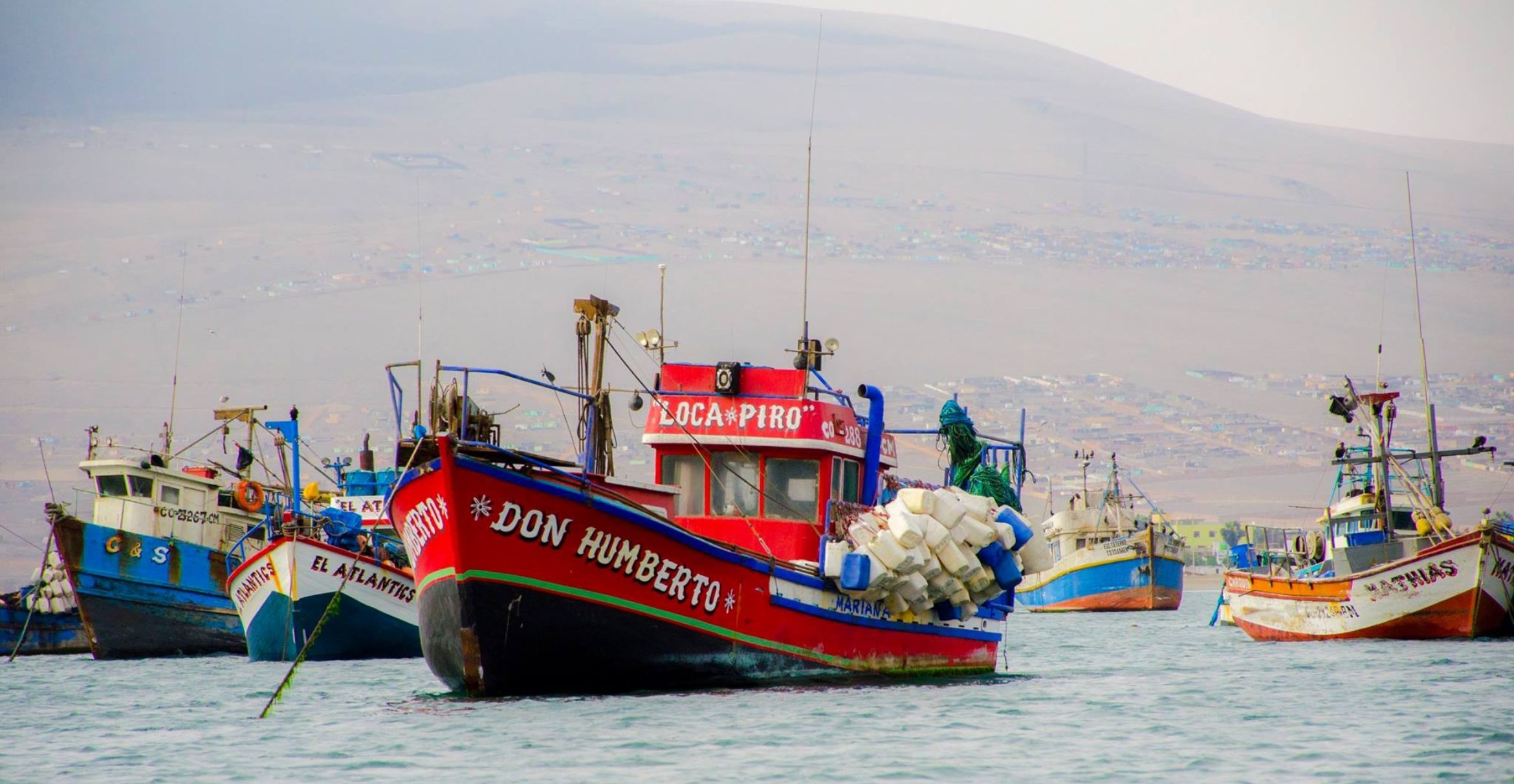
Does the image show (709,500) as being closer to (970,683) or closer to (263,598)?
(970,683)

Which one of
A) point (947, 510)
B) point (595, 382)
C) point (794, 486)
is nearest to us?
point (947, 510)

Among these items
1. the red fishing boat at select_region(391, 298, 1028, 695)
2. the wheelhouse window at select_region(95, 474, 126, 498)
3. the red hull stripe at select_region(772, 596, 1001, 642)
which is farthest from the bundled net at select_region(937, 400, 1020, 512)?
the wheelhouse window at select_region(95, 474, 126, 498)

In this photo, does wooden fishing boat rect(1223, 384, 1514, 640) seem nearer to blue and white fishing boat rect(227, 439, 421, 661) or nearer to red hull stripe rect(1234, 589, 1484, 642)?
red hull stripe rect(1234, 589, 1484, 642)

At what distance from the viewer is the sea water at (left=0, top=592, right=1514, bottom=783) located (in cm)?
1764

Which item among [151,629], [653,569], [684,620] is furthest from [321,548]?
[653,569]

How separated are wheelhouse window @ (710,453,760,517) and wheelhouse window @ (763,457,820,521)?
0.77ft

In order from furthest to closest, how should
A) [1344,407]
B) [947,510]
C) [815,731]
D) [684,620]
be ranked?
[1344,407] < [947,510] < [684,620] < [815,731]

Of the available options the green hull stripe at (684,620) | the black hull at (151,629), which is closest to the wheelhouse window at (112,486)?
the black hull at (151,629)

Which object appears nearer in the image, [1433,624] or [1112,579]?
[1433,624]

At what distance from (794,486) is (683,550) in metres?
4.24

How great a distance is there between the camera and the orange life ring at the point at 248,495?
4234cm

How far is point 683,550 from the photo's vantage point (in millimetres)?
21734

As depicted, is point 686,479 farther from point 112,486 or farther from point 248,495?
point 112,486

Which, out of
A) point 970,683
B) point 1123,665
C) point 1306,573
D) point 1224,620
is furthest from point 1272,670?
point 1224,620
